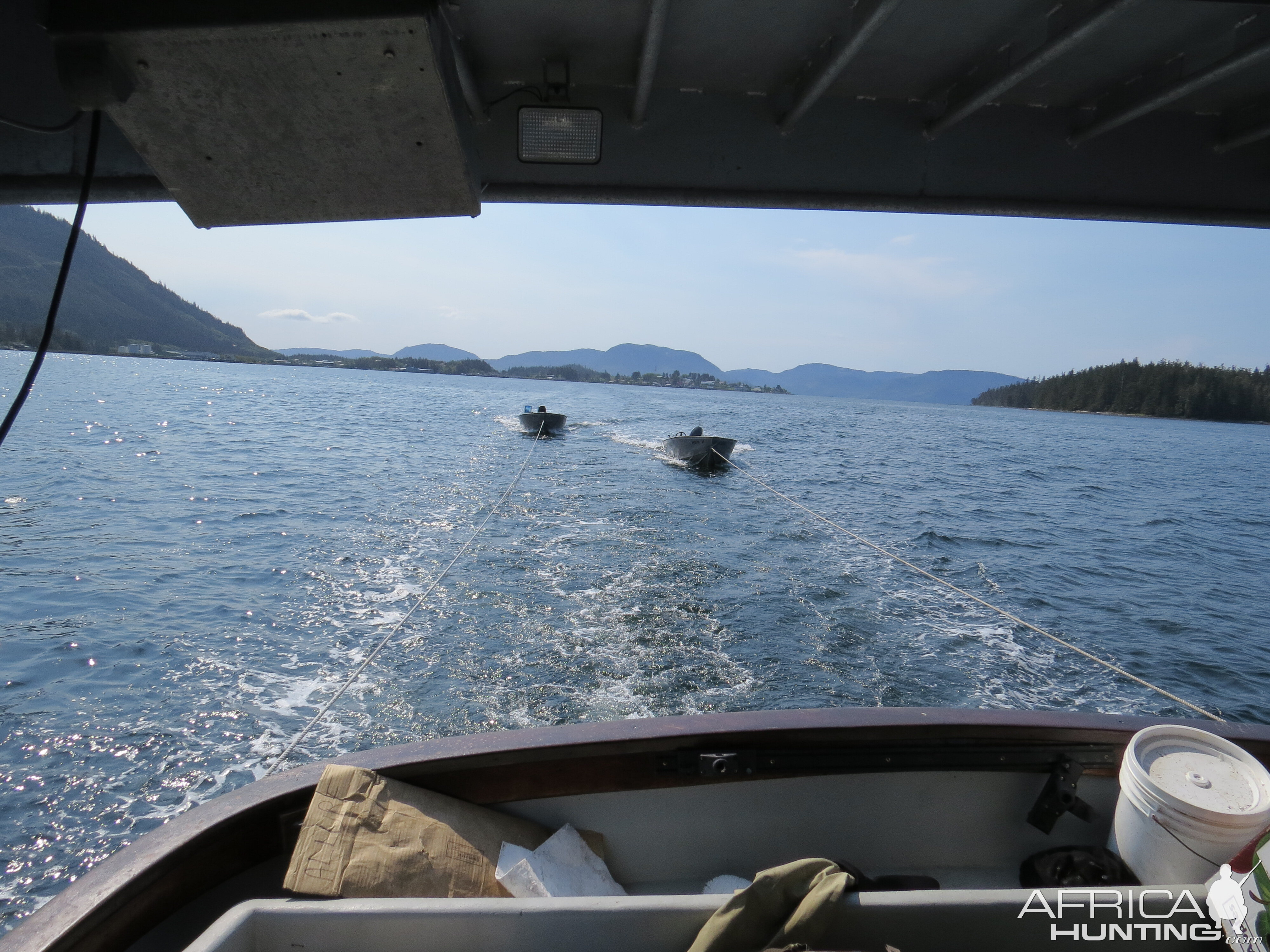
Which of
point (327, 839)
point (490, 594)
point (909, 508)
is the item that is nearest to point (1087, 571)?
point (909, 508)

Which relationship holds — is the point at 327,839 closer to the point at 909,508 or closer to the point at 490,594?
the point at 490,594

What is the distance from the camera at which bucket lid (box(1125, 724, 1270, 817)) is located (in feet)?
5.86

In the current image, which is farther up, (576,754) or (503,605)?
(576,754)

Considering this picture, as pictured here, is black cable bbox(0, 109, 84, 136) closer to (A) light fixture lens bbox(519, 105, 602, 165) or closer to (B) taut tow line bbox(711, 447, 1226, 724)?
(A) light fixture lens bbox(519, 105, 602, 165)

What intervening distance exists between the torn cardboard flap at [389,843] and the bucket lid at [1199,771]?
6.26 feet

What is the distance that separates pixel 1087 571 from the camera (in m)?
11.9

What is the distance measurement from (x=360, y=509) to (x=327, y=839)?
41.0 feet

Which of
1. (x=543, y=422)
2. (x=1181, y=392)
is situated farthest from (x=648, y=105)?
(x=1181, y=392)

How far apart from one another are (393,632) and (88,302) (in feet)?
289

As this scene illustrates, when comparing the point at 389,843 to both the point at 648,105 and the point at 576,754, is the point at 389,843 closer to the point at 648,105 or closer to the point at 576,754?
the point at 576,754

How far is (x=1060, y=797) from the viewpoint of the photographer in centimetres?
217

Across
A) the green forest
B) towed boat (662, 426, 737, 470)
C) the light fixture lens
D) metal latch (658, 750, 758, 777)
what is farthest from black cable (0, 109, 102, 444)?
the green forest

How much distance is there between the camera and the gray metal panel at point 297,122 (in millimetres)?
1582
